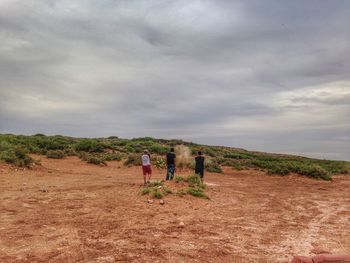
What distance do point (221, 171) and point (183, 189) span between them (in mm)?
14290

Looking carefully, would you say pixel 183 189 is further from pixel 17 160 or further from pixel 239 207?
pixel 17 160

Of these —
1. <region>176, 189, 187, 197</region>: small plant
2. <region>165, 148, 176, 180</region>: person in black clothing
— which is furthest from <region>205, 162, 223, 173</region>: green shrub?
<region>176, 189, 187, 197</region>: small plant

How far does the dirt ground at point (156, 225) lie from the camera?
7.43 m

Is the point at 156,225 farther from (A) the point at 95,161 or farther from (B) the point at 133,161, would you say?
(B) the point at 133,161

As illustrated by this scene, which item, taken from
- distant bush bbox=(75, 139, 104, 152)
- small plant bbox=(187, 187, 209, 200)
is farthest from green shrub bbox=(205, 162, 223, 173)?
small plant bbox=(187, 187, 209, 200)

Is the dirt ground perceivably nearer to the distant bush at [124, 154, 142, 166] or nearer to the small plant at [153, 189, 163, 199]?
the small plant at [153, 189, 163, 199]

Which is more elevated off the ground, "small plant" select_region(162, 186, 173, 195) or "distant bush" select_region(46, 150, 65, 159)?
"distant bush" select_region(46, 150, 65, 159)

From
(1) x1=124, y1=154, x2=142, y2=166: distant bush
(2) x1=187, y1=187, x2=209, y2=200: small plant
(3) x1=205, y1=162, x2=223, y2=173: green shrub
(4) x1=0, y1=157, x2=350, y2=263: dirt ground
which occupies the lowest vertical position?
(4) x1=0, y1=157, x2=350, y2=263: dirt ground

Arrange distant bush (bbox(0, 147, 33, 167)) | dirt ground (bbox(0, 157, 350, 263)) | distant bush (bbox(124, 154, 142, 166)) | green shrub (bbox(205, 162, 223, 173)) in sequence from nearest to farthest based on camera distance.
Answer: dirt ground (bbox(0, 157, 350, 263)) < distant bush (bbox(0, 147, 33, 167)) < distant bush (bbox(124, 154, 142, 166)) < green shrub (bbox(205, 162, 223, 173))

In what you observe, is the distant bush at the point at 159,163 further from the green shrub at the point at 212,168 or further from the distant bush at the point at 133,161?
the green shrub at the point at 212,168

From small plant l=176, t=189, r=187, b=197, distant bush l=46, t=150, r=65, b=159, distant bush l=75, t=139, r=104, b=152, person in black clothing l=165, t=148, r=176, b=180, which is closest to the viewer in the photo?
small plant l=176, t=189, r=187, b=197

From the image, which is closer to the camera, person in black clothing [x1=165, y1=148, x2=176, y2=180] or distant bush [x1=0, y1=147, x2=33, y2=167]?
person in black clothing [x1=165, y1=148, x2=176, y2=180]

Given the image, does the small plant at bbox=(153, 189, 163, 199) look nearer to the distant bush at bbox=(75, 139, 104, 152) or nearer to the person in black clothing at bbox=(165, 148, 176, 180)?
the person in black clothing at bbox=(165, 148, 176, 180)

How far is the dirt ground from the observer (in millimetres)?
7434
